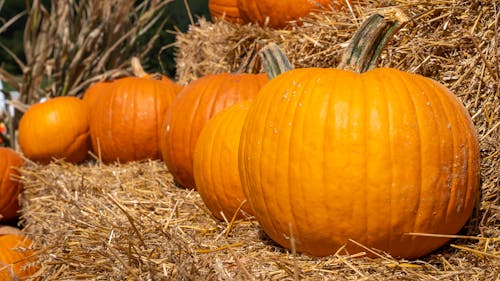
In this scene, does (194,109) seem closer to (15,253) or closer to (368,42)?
(368,42)

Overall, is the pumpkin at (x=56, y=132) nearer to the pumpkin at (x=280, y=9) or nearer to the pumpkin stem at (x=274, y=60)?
the pumpkin at (x=280, y=9)

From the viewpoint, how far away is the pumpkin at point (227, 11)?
375cm

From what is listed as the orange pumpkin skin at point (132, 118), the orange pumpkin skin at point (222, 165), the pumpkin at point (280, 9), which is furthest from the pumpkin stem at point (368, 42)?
the orange pumpkin skin at point (132, 118)

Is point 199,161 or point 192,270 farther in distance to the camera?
point 199,161

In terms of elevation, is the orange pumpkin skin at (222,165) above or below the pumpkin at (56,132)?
above

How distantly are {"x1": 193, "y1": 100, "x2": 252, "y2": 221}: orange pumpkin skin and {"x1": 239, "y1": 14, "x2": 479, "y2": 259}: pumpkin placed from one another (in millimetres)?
354

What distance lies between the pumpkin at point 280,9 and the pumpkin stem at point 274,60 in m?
0.90

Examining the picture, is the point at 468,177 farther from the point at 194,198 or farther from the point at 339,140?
the point at 194,198

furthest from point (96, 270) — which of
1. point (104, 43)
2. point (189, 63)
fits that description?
point (104, 43)

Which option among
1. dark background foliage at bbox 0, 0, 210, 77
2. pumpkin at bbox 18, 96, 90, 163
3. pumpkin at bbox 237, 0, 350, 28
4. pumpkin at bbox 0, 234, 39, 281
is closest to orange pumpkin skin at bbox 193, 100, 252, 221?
pumpkin at bbox 237, 0, 350, 28

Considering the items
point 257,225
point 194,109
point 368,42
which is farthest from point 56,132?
point 368,42

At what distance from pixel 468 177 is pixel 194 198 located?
1172mm

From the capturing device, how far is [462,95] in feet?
6.47

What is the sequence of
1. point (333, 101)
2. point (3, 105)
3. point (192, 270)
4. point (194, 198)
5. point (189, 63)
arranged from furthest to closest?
point (3, 105) < point (189, 63) < point (194, 198) < point (333, 101) < point (192, 270)
